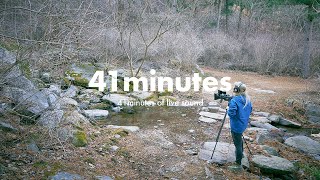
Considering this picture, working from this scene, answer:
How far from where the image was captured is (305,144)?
25.0 ft

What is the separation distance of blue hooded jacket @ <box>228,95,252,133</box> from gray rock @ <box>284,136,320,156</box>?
Answer: 2601mm

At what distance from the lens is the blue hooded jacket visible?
575 centimetres

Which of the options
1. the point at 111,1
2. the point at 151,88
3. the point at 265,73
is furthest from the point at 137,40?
the point at 265,73

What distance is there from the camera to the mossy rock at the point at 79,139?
6082 mm

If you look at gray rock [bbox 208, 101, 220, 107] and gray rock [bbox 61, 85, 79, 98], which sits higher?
gray rock [bbox 61, 85, 79, 98]

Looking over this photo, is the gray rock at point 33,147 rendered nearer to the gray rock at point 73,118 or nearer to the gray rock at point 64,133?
the gray rock at point 64,133

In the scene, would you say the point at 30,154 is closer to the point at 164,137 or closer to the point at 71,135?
the point at 71,135

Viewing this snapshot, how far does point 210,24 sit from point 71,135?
20319 mm

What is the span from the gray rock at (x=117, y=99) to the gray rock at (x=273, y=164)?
5328mm

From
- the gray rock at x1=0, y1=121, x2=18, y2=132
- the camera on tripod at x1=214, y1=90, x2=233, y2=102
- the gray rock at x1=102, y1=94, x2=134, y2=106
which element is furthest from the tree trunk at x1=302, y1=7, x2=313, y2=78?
the gray rock at x1=0, y1=121, x2=18, y2=132

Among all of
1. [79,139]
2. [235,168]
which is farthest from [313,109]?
[79,139]

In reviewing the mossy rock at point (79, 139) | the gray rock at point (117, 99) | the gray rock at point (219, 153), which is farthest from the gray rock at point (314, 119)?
the mossy rock at point (79, 139)

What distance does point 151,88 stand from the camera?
40.7 feet

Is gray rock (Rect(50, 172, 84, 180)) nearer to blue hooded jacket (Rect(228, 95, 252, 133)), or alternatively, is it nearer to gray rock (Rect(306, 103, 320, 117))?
blue hooded jacket (Rect(228, 95, 252, 133))
